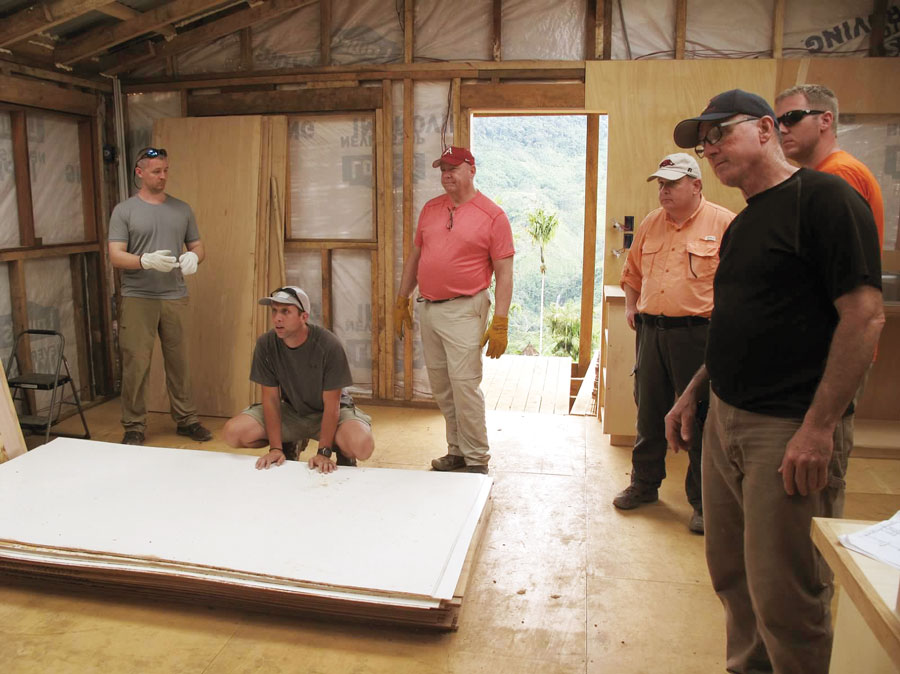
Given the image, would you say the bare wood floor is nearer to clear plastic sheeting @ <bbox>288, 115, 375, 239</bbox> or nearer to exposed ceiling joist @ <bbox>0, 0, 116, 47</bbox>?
clear plastic sheeting @ <bbox>288, 115, 375, 239</bbox>

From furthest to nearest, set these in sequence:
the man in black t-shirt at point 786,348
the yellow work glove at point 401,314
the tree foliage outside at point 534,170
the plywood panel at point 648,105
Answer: the tree foliage outside at point 534,170, the plywood panel at point 648,105, the yellow work glove at point 401,314, the man in black t-shirt at point 786,348

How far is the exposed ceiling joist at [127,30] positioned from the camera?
447 centimetres

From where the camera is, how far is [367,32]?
16.2ft

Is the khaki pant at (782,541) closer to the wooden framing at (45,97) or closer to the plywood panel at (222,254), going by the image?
the plywood panel at (222,254)

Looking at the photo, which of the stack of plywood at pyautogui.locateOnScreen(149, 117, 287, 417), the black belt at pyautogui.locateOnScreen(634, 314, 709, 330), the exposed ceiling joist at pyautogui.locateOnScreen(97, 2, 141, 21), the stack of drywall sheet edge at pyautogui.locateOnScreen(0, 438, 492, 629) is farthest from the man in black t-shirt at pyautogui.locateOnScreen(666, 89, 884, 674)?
the exposed ceiling joist at pyautogui.locateOnScreen(97, 2, 141, 21)

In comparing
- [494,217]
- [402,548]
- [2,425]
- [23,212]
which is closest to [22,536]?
[2,425]

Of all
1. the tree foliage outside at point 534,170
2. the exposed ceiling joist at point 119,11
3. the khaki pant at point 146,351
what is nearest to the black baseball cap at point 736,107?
the khaki pant at point 146,351

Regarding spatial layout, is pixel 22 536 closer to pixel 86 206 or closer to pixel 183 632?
pixel 183 632

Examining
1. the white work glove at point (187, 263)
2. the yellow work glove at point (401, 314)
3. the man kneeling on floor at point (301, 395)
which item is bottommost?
the man kneeling on floor at point (301, 395)

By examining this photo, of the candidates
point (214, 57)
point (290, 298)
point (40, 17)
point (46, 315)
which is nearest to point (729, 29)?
point (290, 298)

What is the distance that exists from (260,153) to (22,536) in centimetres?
303

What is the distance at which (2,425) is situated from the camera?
359 cm

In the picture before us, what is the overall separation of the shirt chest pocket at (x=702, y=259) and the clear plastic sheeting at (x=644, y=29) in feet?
7.11

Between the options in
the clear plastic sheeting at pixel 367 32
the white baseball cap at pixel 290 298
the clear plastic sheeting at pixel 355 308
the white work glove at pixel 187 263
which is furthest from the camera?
the clear plastic sheeting at pixel 355 308
